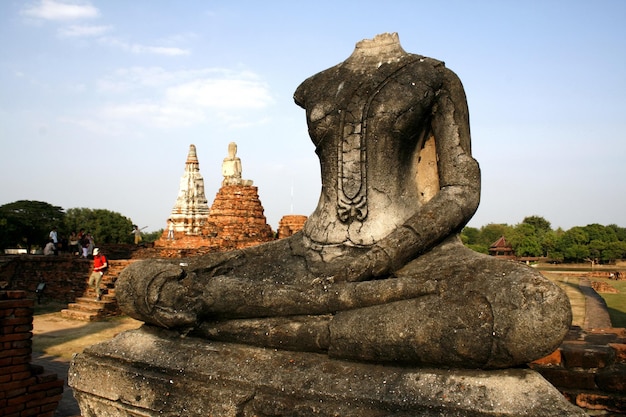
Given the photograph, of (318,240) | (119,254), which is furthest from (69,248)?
(318,240)

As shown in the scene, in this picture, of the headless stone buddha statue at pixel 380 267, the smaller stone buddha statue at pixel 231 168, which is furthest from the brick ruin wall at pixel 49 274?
the headless stone buddha statue at pixel 380 267

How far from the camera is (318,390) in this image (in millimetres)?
2496

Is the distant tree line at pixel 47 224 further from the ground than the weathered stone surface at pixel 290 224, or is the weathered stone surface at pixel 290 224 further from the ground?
the distant tree line at pixel 47 224

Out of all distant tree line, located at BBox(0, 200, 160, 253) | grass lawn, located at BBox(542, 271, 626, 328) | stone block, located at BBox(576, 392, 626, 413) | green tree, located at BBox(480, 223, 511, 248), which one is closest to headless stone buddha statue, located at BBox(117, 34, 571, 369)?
stone block, located at BBox(576, 392, 626, 413)

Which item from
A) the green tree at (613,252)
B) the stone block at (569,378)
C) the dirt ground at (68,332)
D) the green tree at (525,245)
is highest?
the green tree at (525,245)

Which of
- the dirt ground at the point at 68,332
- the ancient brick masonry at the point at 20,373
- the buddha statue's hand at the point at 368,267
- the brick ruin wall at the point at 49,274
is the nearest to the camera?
the buddha statue's hand at the point at 368,267

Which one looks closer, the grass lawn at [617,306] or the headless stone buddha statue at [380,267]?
the headless stone buddha statue at [380,267]

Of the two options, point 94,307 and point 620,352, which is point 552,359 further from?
point 94,307

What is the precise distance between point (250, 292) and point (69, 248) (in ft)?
77.7

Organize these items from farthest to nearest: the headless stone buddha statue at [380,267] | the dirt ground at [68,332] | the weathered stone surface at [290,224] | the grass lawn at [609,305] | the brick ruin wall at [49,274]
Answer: the weathered stone surface at [290,224] < the brick ruin wall at [49,274] < the grass lawn at [609,305] < the dirt ground at [68,332] < the headless stone buddha statue at [380,267]

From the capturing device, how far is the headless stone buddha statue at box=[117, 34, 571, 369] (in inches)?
95.3

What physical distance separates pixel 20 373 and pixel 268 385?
3613 mm

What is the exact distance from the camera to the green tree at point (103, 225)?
39500 mm

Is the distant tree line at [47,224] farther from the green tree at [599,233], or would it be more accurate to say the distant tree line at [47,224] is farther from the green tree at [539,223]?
the green tree at [539,223]
